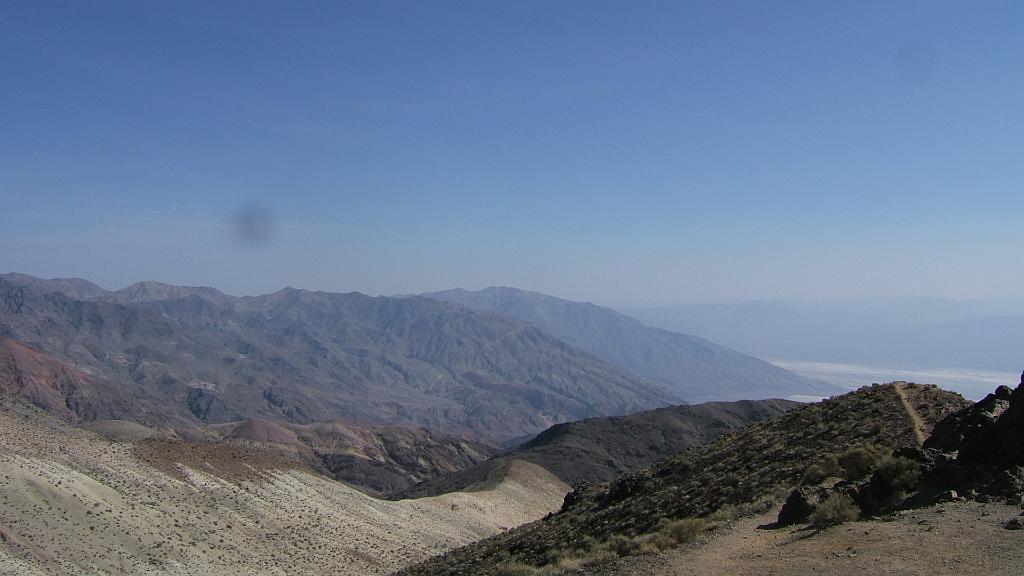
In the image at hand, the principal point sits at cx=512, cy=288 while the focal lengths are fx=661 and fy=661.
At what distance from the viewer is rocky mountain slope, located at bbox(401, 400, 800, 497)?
8731 cm

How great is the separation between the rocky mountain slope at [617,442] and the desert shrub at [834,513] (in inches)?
2633

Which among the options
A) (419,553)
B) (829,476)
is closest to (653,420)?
(419,553)

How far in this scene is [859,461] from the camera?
1870 cm

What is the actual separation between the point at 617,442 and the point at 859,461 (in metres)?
88.3

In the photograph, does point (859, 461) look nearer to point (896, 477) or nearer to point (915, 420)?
point (896, 477)

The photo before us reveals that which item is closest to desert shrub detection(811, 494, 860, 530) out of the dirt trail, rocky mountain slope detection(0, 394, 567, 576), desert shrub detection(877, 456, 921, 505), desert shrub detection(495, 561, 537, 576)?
desert shrub detection(877, 456, 921, 505)

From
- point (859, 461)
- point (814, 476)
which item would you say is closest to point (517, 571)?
point (814, 476)

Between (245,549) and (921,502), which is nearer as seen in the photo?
(921,502)

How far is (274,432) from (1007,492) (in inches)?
5677

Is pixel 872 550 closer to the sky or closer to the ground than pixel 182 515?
closer to the sky

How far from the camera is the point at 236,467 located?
45094 millimetres

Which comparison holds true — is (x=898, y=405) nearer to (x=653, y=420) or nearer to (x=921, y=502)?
(x=921, y=502)

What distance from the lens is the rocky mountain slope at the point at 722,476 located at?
19859 millimetres

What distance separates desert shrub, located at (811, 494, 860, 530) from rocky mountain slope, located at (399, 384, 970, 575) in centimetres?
272
